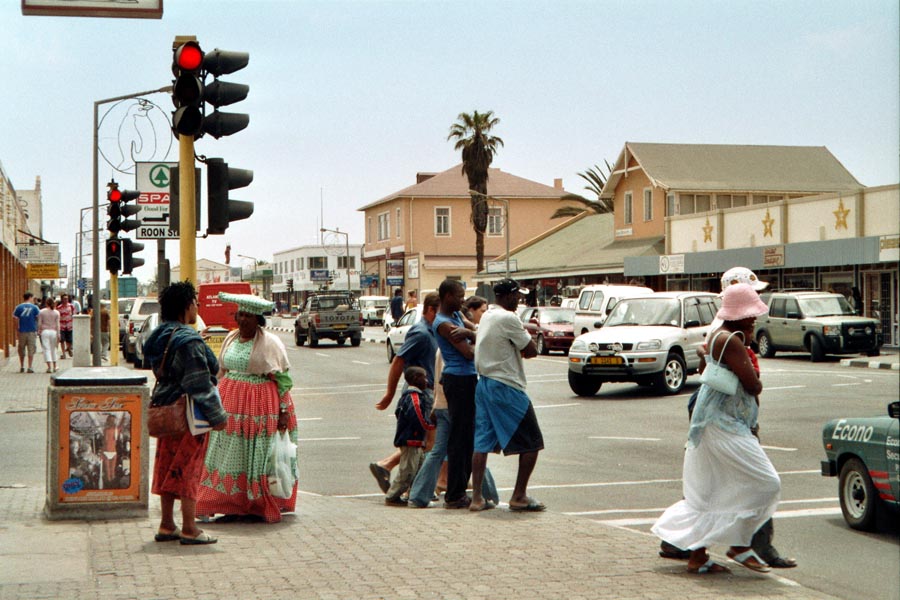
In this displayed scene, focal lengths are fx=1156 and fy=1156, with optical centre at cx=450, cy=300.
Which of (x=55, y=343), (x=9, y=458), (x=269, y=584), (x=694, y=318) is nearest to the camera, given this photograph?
(x=269, y=584)

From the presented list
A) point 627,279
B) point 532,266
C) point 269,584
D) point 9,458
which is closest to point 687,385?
point 9,458

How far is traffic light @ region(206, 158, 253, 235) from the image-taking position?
377 inches

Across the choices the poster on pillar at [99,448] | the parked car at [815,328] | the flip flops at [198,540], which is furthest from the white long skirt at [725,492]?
the parked car at [815,328]

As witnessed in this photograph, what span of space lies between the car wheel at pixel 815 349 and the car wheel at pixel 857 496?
73.7 feet

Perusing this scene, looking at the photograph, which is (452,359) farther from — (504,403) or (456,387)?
(504,403)

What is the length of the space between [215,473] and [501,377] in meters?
2.27

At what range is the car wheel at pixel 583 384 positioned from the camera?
21266mm

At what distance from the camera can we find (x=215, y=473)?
8516 mm

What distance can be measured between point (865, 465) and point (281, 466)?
4242 millimetres

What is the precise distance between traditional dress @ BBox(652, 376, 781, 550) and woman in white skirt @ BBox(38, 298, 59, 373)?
81.0 feet

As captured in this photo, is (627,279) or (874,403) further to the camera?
(627,279)

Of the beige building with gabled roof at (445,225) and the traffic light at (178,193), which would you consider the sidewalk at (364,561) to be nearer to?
the traffic light at (178,193)

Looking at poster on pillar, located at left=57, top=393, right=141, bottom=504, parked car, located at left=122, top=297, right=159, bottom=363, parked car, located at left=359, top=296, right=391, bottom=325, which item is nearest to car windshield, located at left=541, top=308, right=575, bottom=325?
parked car, located at left=122, top=297, right=159, bottom=363

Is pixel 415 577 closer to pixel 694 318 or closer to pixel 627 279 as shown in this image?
pixel 694 318
